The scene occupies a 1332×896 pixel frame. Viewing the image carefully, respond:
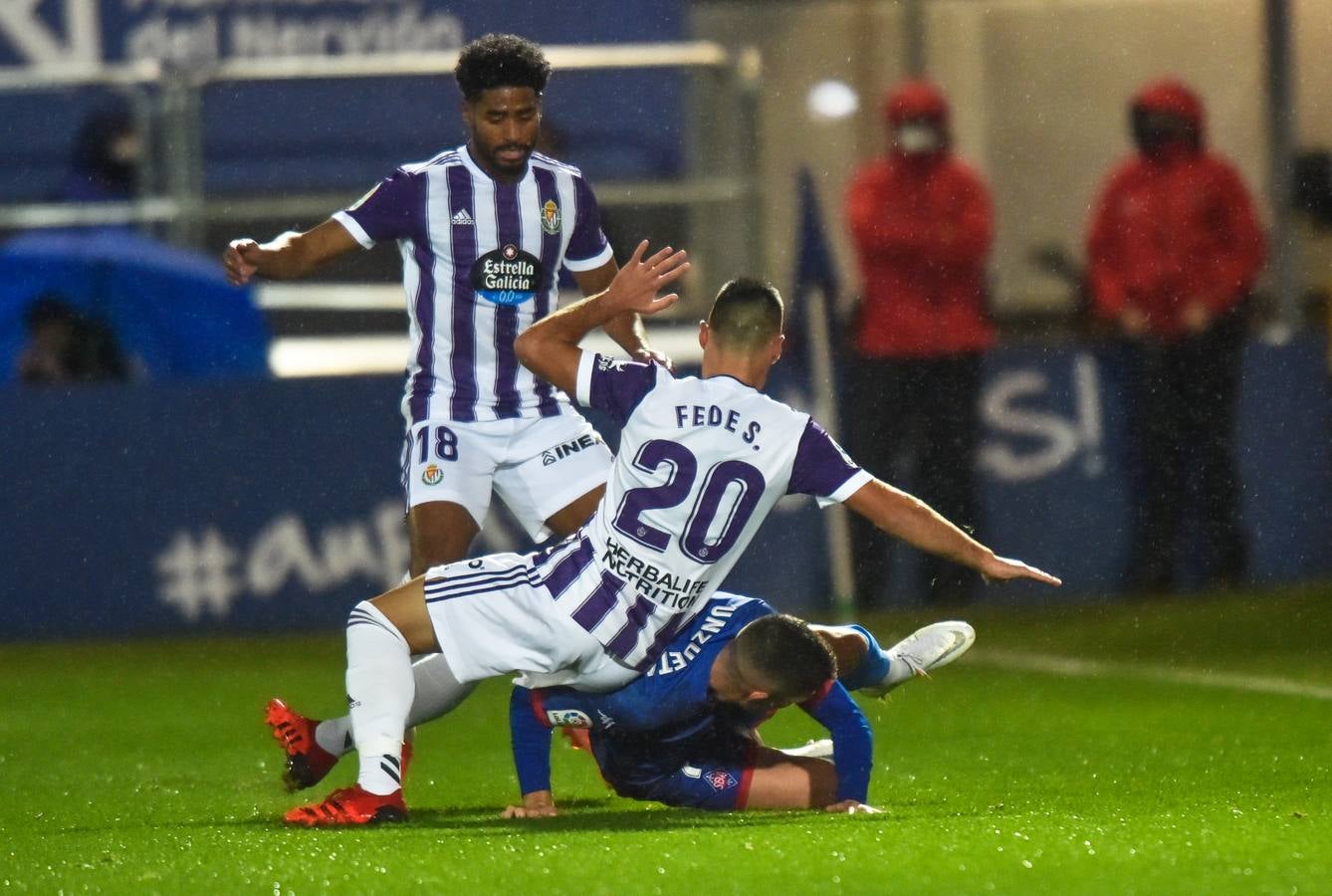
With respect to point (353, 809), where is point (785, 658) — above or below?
above

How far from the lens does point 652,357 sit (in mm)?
6305

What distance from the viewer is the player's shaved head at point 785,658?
18.3 ft

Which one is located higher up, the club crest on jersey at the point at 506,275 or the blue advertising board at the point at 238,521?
the club crest on jersey at the point at 506,275

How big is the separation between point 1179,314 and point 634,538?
19.2 ft

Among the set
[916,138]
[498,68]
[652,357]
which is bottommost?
[652,357]

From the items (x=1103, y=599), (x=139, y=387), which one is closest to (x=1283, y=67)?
(x=1103, y=599)

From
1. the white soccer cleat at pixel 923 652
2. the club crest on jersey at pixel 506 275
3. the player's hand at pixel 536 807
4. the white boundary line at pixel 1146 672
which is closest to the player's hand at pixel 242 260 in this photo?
the club crest on jersey at pixel 506 275

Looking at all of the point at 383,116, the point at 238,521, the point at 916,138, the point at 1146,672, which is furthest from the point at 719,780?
the point at 383,116

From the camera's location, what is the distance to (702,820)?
582 centimetres

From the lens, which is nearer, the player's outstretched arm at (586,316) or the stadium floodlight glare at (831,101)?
the player's outstretched arm at (586,316)

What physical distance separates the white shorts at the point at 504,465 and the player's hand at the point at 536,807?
125 cm

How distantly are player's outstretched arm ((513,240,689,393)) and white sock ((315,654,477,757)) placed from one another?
924 millimetres

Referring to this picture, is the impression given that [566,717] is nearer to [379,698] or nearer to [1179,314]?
[379,698]

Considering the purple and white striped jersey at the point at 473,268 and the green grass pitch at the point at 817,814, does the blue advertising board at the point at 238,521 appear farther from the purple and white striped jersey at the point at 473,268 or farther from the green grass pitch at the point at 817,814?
the purple and white striped jersey at the point at 473,268
